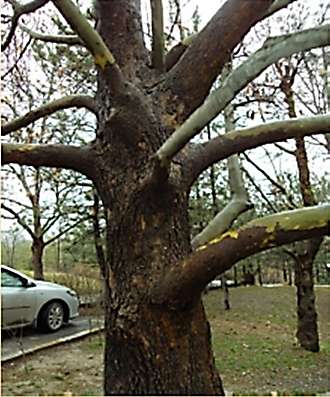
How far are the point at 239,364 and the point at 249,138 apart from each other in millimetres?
2367

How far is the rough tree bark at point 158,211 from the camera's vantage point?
117 cm

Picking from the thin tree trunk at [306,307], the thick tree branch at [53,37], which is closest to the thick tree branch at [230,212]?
the thick tree branch at [53,37]

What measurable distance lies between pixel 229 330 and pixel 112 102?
367cm

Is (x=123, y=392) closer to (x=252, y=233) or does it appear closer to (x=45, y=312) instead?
(x=252, y=233)

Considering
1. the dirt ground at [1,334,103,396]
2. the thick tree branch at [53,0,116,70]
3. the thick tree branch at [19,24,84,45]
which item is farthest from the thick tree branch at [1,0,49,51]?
the dirt ground at [1,334,103,396]

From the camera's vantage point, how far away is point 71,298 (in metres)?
4.87

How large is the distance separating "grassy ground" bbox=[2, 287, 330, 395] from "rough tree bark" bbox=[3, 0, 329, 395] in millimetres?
1355

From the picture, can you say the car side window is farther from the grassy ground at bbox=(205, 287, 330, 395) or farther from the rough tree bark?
the rough tree bark

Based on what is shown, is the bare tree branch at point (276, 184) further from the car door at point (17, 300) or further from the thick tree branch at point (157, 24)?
the thick tree branch at point (157, 24)

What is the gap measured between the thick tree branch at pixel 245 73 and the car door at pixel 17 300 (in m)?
3.33

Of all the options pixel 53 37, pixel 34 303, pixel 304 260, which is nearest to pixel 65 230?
pixel 34 303

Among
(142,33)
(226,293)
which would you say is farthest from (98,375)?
(226,293)

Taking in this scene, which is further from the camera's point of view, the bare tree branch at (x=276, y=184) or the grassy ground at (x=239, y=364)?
the bare tree branch at (x=276, y=184)

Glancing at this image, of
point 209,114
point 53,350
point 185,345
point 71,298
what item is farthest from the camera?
point 71,298
